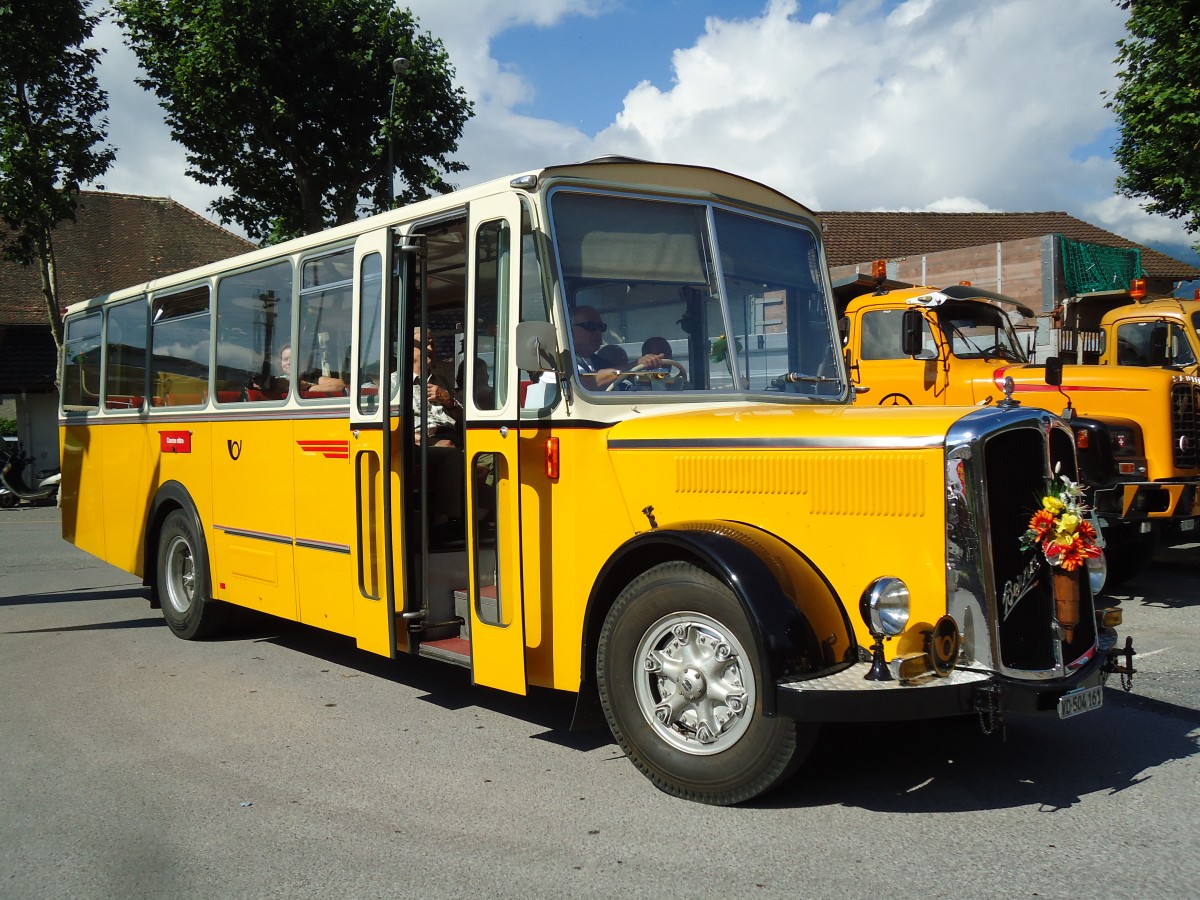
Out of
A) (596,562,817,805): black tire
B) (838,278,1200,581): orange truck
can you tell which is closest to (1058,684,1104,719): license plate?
(596,562,817,805): black tire

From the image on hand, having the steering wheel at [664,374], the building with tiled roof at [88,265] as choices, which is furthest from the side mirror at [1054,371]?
the building with tiled roof at [88,265]

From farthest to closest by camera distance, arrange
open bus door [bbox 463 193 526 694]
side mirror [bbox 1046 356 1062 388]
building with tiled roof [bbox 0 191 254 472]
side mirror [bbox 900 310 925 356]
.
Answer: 1. building with tiled roof [bbox 0 191 254 472]
2. side mirror [bbox 900 310 925 356]
3. side mirror [bbox 1046 356 1062 388]
4. open bus door [bbox 463 193 526 694]

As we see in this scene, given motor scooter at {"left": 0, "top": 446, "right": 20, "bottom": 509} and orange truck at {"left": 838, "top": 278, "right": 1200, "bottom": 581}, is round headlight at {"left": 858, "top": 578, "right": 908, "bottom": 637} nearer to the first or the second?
orange truck at {"left": 838, "top": 278, "right": 1200, "bottom": 581}

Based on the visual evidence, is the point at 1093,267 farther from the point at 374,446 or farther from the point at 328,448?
the point at 374,446

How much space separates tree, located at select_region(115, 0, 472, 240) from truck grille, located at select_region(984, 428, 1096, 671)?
71.9 feet

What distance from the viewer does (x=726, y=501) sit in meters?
4.56

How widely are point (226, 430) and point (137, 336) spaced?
196 centimetres

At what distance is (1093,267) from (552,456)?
19.9 metres

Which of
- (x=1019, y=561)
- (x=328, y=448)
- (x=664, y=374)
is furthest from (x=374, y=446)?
(x=1019, y=561)

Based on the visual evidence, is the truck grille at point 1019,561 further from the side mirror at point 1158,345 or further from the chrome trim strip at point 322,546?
the side mirror at point 1158,345

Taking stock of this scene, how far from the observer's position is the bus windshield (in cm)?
502

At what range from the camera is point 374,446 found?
6020 mm

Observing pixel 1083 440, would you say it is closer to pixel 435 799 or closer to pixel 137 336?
pixel 435 799

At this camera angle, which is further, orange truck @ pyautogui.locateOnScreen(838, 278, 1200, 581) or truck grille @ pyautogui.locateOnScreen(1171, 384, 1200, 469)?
truck grille @ pyautogui.locateOnScreen(1171, 384, 1200, 469)
